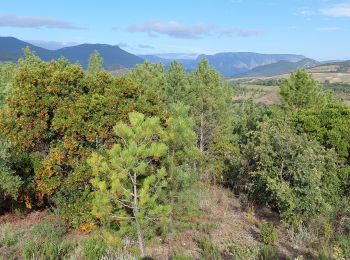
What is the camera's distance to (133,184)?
39.1 feet

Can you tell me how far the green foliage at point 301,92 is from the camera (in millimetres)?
31156

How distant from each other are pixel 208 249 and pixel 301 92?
21454 millimetres

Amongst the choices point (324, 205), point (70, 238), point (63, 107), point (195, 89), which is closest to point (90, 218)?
point (70, 238)

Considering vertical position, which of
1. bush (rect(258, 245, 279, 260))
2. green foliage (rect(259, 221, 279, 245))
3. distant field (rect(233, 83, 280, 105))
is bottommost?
distant field (rect(233, 83, 280, 105))

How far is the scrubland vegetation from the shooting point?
38.9 feet

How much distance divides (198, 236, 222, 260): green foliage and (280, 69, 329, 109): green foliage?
2003 centimetres

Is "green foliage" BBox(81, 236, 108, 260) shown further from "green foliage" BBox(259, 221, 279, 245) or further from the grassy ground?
"green foliage" BBox(259, 221, 279, 245)

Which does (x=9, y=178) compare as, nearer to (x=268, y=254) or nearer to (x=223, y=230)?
(x=223, y=230)

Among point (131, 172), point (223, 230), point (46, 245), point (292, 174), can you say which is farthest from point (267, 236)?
point (46, 245)

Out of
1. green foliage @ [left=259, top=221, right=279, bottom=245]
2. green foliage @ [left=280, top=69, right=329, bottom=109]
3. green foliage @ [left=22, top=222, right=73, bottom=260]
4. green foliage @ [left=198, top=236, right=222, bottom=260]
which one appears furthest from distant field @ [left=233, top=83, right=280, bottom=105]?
green foliage @ [left=22, top=222, right=73, bottom=260]

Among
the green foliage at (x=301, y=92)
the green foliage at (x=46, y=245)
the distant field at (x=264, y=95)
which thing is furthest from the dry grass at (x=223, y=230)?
the distant field at (x=264, y=95)

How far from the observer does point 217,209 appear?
20.4 metres

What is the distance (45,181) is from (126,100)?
201 inches

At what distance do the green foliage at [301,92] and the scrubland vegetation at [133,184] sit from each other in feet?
34.1
